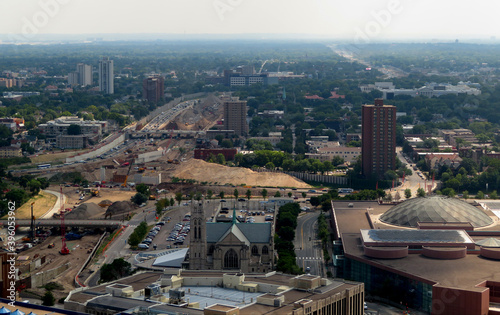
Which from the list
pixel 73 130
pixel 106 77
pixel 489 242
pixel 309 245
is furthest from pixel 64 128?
pixel 106 77

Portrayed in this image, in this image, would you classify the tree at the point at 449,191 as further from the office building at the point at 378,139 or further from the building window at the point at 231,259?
the building window at the point at 231,259

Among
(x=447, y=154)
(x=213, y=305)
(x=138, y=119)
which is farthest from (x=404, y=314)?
(x=138, y=119)

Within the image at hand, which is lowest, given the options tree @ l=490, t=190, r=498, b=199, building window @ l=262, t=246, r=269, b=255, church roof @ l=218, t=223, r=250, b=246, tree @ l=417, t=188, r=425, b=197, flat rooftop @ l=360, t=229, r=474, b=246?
tree @ l=490, t=190, r=498, b=199

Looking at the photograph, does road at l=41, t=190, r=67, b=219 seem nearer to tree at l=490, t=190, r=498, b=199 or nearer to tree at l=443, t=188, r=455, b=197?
tree at l=443, t=188, r=455, b=197

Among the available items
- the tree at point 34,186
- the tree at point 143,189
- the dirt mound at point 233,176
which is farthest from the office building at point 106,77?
the tree at point 143,189

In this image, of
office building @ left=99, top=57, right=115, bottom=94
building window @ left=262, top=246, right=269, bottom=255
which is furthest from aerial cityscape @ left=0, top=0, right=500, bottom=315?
office building @ left=99, top=57, right=115, bottom=94
